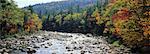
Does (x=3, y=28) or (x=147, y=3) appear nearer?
(x=147, y=3)

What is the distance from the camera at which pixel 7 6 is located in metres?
73.7

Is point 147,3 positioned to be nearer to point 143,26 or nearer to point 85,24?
point 143,26

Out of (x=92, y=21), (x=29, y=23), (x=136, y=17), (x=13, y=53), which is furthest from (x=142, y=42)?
(x=92, y=21)

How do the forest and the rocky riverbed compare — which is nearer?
the forest

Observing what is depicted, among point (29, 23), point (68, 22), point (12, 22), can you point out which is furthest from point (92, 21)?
point (12, 22)

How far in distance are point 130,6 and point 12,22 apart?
40.8 metres

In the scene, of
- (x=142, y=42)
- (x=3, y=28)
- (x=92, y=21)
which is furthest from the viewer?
(x=92, y=21)

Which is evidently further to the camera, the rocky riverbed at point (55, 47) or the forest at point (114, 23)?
the rocky riverbed at point (55, 47)

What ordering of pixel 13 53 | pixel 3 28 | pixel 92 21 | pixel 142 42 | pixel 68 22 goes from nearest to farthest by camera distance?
pixel 142 42 → pixel 13 53 → pixel 3 28 → pixel 92 21 → pixel 68 22

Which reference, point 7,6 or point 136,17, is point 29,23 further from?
point 136,17

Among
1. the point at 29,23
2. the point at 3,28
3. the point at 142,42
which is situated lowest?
the point at 29,23

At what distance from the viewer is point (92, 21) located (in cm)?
11888

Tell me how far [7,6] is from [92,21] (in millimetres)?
49222

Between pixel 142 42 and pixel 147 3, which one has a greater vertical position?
pixel 147 3
